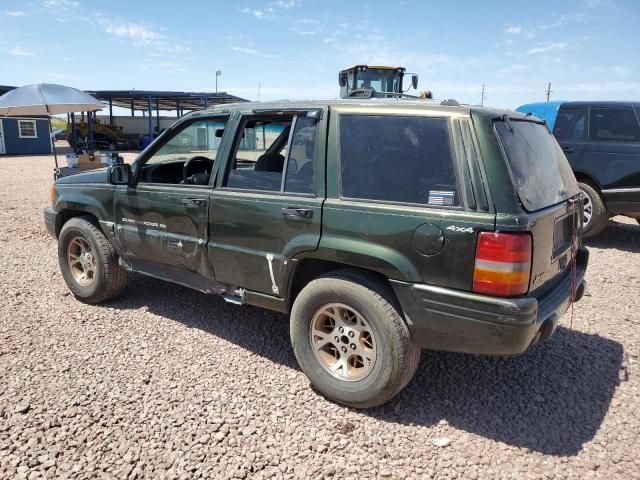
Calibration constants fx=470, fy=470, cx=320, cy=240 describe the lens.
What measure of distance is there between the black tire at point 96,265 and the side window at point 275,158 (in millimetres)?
1598

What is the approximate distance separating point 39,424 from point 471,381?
8.89 feet

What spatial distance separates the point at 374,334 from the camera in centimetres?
274

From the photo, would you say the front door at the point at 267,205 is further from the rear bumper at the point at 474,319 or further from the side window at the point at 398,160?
the rear bumper at the point at 474,319

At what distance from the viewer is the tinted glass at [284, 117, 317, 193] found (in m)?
3.02

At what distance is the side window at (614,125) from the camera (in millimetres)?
6426

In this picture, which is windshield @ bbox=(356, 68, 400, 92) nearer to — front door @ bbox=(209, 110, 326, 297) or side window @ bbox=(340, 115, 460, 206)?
front door @ bbox=(209, 110, 326, 297)

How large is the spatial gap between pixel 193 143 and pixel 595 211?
5.51 metres

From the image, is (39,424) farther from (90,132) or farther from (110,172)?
(90,132)

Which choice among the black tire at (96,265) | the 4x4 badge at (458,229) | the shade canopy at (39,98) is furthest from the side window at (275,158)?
the shade canopy at (39,98)

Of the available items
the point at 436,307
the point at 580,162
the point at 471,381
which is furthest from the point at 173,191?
the point at 580,162

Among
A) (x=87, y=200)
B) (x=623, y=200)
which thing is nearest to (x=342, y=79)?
(x=623, y=200)

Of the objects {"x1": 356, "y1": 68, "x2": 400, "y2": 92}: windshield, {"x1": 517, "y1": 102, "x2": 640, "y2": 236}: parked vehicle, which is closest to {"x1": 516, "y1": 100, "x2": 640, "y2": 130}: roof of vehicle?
{"x1": 517, "y1": 102, "x2": 640, "y2": 236}: parked vehicle

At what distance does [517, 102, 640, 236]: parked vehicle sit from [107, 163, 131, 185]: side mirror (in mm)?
5630

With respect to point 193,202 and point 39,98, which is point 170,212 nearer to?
point 193,202
